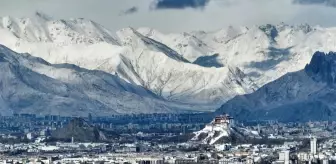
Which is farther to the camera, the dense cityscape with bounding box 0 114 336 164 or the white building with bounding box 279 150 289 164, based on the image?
the dense cityscape with bounding box 0 114 336 164

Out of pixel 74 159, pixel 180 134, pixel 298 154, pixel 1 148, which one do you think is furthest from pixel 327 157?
pixel 180 134

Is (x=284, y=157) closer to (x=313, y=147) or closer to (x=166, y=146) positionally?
(x=313, y=147)

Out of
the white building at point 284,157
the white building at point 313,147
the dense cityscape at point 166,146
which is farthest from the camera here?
the white building at point 313,147

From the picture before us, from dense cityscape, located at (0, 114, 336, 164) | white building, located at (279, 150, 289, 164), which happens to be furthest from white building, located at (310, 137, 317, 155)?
white building, located at (279, 150, 289, 164)

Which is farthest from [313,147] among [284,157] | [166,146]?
[166,146]

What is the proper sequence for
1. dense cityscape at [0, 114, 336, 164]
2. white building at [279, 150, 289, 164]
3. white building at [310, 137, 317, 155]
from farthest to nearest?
white building at [310, 137, 317, 155] < dense cityscape at [0, 114, 336, 164] < white building at [279, 150, 289, 164]

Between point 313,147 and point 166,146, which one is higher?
point 166,146

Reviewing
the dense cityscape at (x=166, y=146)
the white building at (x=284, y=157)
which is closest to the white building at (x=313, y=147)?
the dense cityscape at (x=166, y=146)

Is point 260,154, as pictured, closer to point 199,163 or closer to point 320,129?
point 199,163

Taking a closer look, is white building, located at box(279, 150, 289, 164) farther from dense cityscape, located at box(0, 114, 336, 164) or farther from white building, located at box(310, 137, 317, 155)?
white building, located at box(310, 137, 317, 155)

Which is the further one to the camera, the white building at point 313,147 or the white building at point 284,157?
the white building at point 313,147

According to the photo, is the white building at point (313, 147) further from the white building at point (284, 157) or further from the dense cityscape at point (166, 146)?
the white building at point (284, 157)
